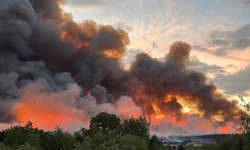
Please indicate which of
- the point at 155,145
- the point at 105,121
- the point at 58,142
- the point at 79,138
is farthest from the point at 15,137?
the point at 105,121

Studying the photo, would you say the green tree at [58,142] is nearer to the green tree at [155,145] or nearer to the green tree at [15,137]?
the green tree at [15,137]

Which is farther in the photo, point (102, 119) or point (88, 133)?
point (102, 119)

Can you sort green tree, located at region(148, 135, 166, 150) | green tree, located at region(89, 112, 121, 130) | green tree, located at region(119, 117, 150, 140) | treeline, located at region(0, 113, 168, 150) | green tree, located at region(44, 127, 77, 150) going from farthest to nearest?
green tree, located at region(89, 112, 121, 130), green tree, located at region(119, 117, 150, 140), green tree, located at region(148, 135, 166, 150), green tree, located at region(44, 127, 77, 150), treeline, located at region(0, 113, 168, 150)

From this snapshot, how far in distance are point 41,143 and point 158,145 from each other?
27.1 meters

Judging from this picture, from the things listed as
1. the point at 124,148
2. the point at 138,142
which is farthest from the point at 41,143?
the point at 124,148

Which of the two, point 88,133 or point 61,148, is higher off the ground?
point 88,133

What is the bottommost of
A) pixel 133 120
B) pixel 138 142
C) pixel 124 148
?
pixel 124 148

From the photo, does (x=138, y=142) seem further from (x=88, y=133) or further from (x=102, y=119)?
(x=102, y=119)

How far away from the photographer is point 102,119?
10231cm

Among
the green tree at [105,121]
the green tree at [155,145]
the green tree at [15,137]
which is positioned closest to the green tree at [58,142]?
the green tree at [15,137]

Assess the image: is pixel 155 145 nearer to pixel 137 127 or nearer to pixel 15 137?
pixel 137 127

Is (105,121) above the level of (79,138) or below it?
above

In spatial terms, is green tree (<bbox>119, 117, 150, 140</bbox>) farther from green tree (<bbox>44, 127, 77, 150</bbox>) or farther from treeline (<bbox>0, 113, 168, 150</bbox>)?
green tree (<bbox>44, 127, 77, 150</bbox>)

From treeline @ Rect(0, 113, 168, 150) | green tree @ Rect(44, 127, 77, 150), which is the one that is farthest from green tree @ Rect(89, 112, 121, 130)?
green tree @ Rect(44, 127, 77, 150)
